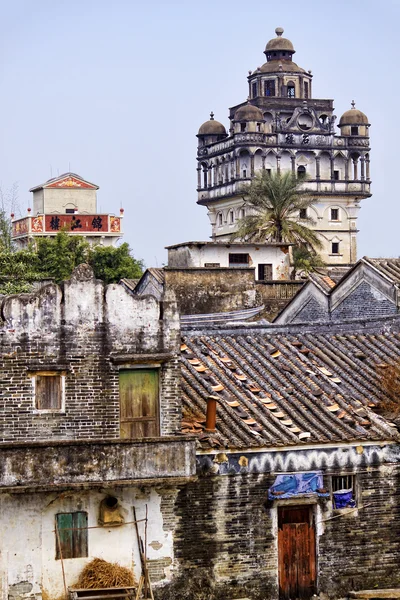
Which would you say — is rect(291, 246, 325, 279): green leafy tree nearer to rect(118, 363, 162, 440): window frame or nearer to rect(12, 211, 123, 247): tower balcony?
rect(12, 211, 123, 247): tower balcony

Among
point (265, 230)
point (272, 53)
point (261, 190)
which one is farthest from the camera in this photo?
point (272, 53)

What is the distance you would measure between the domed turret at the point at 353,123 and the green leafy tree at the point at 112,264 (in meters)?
36.3

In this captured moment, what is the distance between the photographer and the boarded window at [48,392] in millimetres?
20406

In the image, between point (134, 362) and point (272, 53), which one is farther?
point (272, 53)

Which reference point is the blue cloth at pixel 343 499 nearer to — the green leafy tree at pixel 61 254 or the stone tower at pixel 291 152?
the green leafy tree at pixel 61 254

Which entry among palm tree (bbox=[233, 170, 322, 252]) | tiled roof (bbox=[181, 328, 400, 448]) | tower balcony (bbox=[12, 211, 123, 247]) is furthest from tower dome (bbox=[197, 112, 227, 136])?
tiled roof (bbox=[181, 328, 400, 448])

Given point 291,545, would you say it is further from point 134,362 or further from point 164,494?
point 134,362

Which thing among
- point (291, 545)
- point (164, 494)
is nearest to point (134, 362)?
point (164, 494)

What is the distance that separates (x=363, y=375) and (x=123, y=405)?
18.3 feet

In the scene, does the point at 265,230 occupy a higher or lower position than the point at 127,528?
higher

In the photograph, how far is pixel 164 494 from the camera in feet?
68.5

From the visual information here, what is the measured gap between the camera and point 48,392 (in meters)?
20.5

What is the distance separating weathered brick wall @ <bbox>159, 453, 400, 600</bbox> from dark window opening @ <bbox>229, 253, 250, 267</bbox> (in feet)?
110

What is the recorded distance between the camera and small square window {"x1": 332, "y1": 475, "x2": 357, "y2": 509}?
22.0 metres
